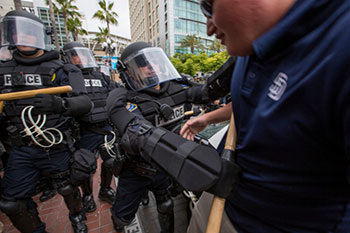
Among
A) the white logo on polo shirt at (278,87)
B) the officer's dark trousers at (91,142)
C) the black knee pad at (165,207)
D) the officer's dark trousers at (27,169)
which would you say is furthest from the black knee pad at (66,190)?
the white logo on polo shirt at (278,87)

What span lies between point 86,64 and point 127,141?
2.95m

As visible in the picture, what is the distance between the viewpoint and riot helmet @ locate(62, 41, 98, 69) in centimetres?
348

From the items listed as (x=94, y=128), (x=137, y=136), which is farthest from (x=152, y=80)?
(x=94, y=128)

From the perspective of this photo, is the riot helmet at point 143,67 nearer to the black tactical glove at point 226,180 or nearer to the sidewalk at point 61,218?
the black tactical glove at point 226,180

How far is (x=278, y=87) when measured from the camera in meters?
0.55

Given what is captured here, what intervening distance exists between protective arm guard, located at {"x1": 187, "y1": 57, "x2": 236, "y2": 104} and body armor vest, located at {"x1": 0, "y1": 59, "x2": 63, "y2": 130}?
186 centimetres

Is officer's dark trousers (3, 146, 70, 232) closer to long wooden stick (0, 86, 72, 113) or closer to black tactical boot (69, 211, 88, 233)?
black tactical boot (69, 211, 88, 233)

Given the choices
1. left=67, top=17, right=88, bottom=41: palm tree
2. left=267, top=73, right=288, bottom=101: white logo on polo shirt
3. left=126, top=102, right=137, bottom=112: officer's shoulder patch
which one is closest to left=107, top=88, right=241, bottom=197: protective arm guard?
left=267, top=73, right=288, bottom=101: white logo on polo shirt

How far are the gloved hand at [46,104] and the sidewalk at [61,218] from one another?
5.92 ft

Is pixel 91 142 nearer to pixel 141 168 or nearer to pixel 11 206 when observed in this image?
pixel 11 206

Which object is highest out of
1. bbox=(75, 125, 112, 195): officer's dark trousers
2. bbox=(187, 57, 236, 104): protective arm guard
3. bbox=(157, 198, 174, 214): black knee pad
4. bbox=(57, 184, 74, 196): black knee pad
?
bbox=(187, 57, 236, 104): protective arm guard

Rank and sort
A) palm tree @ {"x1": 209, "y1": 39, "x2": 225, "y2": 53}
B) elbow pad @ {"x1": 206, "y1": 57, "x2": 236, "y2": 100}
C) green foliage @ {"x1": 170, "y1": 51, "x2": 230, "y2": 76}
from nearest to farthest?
elbow pad @ {"x1": 206, "y1": 57, "x2": 236, "y2": 100}, green foliage @ {"x1": 170, "y1": 51, "x2": 230, "y2": 76}, palm tree @ {"x1": 209, "y1": 39, "x2": 225, "y2": 53}

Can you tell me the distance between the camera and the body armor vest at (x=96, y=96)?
9.85ft

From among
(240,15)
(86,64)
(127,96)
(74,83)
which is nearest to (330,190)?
(240,15)
